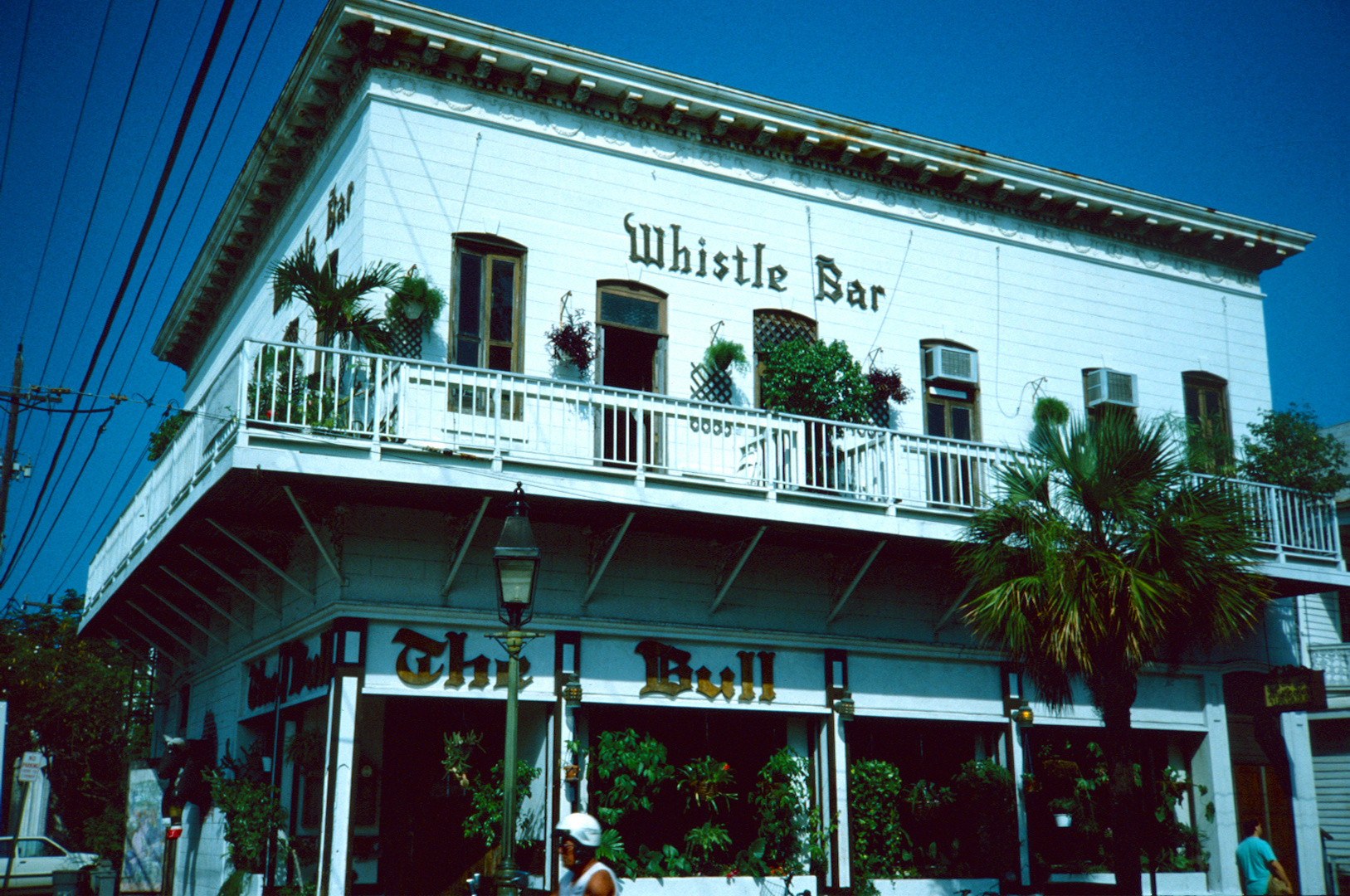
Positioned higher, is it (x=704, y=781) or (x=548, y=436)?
(x=548, y=436)

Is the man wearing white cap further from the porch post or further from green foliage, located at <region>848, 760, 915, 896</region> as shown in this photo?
green foliage, located at <region>848, 760, 915, 896</region>

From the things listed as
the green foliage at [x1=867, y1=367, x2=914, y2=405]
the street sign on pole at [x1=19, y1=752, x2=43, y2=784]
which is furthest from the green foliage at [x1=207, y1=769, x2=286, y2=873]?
the green foliage at [x1=867, y1=367, x2=914, y2=405]

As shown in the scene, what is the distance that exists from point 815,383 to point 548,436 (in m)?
3.70

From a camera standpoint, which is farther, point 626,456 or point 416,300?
point 416,300

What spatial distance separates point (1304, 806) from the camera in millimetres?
19016

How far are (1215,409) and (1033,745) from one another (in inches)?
272

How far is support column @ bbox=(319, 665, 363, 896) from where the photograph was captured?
13062mm

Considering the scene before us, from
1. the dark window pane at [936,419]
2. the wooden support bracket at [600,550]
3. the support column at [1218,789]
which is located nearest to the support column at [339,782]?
the wooden support bracket at [600,550]

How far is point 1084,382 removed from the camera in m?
19.7

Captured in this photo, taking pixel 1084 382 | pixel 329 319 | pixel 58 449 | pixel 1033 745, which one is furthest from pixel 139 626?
pixel 1084 382

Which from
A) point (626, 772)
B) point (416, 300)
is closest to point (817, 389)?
point (416, 300)

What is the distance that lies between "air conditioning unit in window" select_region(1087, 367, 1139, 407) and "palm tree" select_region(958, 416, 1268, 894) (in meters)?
4.59

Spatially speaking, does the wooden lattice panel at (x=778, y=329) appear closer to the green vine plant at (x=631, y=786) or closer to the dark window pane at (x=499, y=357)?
the dark window pane at (x=499, y=357)

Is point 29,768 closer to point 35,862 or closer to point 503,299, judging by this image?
point 503,299
